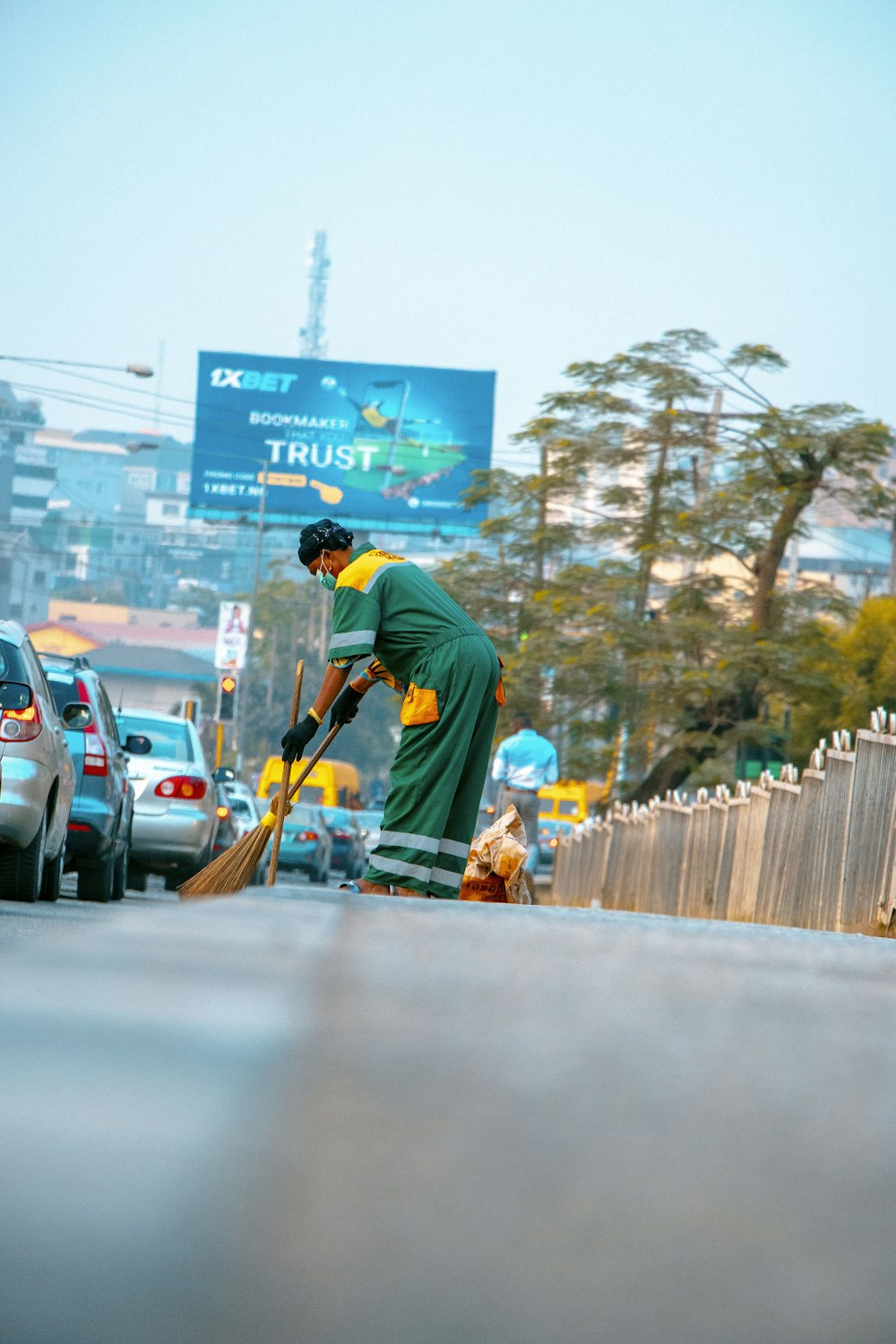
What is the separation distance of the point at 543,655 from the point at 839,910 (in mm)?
17716

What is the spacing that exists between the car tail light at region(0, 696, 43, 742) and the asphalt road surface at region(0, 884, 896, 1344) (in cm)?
827

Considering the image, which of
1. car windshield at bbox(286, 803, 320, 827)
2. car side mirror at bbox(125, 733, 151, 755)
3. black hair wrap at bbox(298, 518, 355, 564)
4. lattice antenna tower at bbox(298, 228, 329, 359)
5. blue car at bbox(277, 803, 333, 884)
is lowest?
blue car at bbox(277, 803, 333, 884)

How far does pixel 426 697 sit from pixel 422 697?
0.02m

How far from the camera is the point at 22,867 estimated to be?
947cm

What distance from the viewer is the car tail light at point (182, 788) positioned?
14.2m

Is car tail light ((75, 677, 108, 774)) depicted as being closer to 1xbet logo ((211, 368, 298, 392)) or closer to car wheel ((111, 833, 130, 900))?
car wheel ((111, 833, 130, 900))

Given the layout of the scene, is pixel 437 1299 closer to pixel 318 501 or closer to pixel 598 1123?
pixel 598 1123

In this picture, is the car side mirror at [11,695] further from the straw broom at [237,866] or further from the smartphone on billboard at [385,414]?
the smartphone on billboard at [385,414]

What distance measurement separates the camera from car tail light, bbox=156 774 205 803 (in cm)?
1417

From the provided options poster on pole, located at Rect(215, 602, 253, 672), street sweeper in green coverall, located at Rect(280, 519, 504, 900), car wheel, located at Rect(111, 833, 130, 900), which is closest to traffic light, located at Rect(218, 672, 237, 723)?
poster on pole, located at Rect(215, 602, 253, 672)

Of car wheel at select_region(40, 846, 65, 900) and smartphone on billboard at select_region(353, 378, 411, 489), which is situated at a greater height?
smartphone on billboard at select_region(353, 378, 411, 489)

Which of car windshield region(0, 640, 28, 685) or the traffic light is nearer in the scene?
car windshield region(0, 640, 28, 685)

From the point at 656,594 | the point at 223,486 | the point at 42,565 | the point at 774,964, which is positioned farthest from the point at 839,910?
the point at 42,565

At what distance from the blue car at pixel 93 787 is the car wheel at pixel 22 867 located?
1212mm
